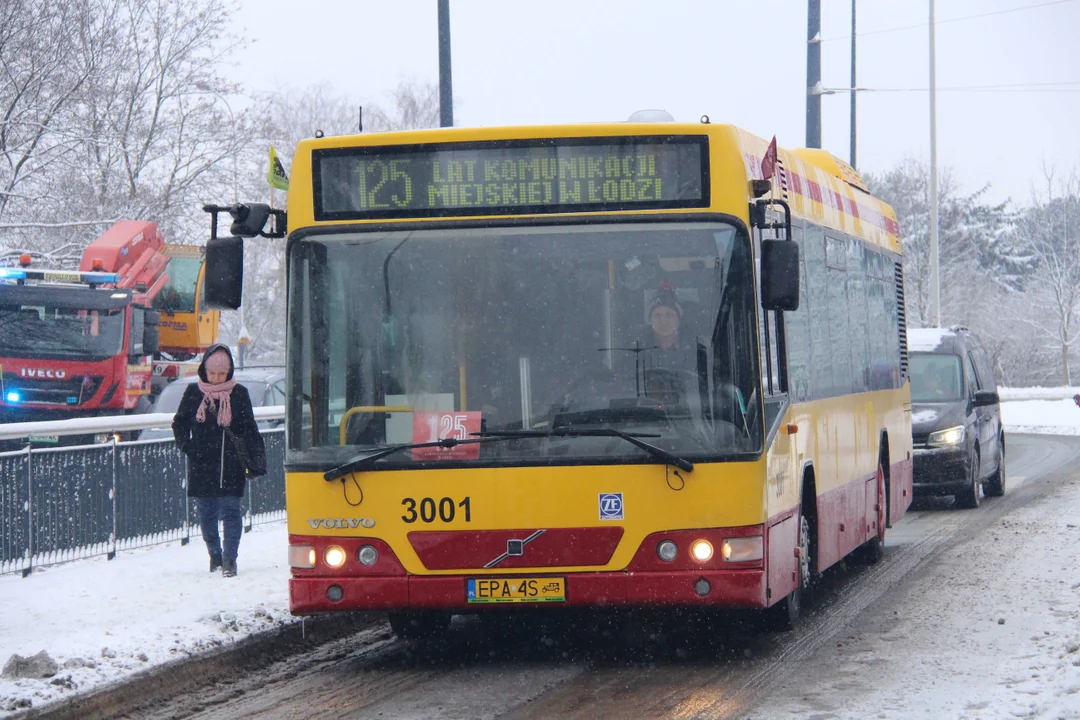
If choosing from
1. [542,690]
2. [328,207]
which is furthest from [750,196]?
[542,690]

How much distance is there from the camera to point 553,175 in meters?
8.48

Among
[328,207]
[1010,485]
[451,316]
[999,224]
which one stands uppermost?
[999,224]

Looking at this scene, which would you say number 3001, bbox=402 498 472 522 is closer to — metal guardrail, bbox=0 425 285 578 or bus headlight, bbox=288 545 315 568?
bus headlight, bbox=288 545 315 568

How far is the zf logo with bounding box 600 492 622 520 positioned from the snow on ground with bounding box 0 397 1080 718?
1523mm

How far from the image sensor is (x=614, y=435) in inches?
321

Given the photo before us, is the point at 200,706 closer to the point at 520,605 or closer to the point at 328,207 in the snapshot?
the point at 520,605

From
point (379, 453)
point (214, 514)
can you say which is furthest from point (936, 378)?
point (379, 453)

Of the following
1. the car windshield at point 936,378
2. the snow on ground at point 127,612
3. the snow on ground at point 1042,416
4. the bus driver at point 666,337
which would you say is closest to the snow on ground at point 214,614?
the snow on ground at point 127,612

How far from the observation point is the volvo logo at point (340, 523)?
836 cm

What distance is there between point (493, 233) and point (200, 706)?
2.83 metres

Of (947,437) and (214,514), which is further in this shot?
(947,437)

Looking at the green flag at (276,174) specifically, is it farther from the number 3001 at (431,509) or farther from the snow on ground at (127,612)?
the snow on ground at (127,612)

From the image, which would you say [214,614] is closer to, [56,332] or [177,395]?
[177,395]

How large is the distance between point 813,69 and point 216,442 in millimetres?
14056
